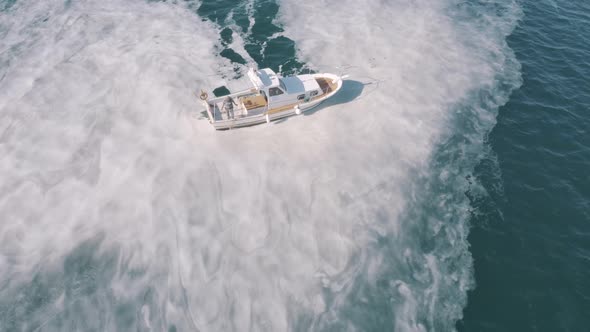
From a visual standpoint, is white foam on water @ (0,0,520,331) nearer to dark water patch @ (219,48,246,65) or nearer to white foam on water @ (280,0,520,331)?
white foam on water @ (280,0,520,331)

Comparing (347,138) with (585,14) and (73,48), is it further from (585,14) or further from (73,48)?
(585,14)

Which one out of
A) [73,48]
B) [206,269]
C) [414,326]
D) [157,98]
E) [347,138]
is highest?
[73,48]

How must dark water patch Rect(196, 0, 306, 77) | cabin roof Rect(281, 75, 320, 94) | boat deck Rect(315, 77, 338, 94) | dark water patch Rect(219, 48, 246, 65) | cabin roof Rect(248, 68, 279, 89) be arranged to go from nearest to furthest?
cabin roof Rect(248, 68, 279, 89) → cabin roof Rect(281, 75, 320, 94) → boat deck Rect(315, 77, 338, 94) → dark water patch Rect(219, 48, 246, 65) → dark water patch Rect(196, 0, 306, 77)

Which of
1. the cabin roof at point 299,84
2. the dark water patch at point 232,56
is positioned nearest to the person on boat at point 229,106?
the cabin roof at point 299,84

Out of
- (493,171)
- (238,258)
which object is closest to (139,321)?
(238,258)

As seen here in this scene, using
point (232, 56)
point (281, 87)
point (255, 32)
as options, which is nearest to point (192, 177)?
point (281, 87)

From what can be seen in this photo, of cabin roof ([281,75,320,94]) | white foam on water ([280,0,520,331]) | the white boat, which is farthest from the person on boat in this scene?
white foam on water ([280,0,520,331])

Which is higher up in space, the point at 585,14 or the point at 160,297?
the point at 585,14
